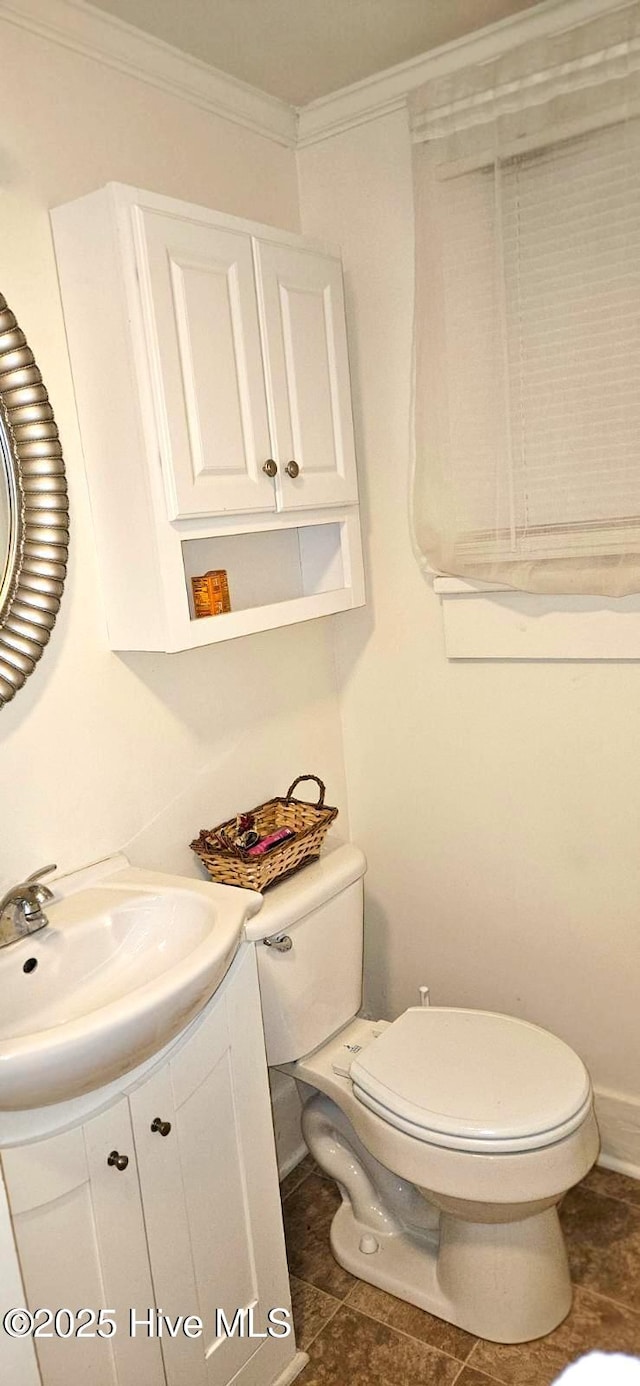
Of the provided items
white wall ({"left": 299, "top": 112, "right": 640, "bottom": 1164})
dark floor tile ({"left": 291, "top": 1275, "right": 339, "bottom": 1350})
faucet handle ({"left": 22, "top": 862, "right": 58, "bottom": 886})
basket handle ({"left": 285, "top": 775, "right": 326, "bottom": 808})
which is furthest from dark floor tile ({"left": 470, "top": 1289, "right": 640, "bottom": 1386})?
faucet handle ({"left": 22, "top": 862, "right": 58, "bottom": 886})

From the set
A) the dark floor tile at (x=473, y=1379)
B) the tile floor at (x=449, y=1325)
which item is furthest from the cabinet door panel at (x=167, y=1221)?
the dark floor tile at (x=473, y=1379)

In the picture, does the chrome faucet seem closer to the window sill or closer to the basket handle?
the basket handle

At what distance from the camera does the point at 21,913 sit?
54.5 inches

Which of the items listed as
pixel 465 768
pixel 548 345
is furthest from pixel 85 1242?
pixel 548 345

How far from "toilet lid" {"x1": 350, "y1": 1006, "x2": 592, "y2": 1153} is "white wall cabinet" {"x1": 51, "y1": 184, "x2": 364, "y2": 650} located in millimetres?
815

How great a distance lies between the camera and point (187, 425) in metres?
1.52

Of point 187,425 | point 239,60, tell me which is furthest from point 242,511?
point 239,60

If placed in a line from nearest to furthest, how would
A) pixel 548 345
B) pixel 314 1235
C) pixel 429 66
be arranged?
1. pixel 548 345
2. pixel 429 66
3. pixel 314 1235

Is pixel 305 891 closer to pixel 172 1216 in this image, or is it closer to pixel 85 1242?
pixel 172 1216

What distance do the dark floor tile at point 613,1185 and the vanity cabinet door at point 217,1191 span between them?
74 centimetres

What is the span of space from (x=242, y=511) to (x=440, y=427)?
462 millimetres

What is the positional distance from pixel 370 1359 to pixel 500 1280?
265 millimetres

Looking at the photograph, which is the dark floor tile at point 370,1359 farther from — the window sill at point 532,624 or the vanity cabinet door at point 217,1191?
the window sill at point 532,624

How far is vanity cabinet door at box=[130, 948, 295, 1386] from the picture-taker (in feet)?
4.34
